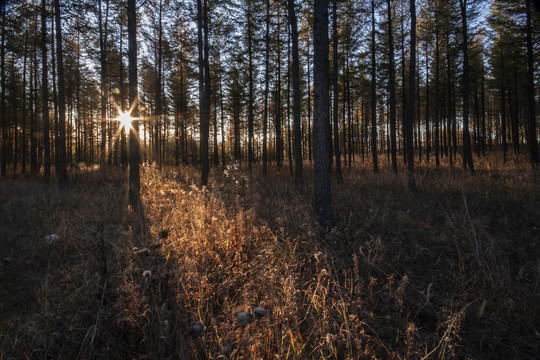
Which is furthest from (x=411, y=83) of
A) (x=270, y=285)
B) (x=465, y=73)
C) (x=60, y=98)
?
(x=60, y=98)

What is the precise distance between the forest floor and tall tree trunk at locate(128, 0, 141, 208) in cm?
71

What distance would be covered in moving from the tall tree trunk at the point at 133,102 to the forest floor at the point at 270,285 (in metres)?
0.71

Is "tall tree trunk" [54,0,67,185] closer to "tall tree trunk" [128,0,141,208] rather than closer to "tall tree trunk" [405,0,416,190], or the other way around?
"tall tree trunk" [128,0,141,208]

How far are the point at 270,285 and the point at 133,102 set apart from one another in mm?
6719

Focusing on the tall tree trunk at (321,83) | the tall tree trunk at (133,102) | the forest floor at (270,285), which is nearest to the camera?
the forest floor at (270,285)

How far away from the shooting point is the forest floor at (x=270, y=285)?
176cm

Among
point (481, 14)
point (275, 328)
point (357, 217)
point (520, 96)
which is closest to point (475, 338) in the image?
point (275, 328)

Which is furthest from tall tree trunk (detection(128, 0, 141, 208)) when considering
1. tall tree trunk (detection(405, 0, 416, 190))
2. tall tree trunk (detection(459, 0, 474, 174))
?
tall tree trunk (detection(459, 0, 474, 174))

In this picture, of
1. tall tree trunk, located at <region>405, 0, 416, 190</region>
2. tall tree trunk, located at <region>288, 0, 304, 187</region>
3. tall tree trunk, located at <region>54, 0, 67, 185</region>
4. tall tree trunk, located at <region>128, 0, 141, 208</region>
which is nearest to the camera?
tall tree trunk, located at <region>128, 0, 141, 208</region>

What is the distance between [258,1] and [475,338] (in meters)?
16.4

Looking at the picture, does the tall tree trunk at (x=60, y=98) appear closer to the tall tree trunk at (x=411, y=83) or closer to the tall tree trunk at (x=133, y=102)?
the tall tree trunk at (x=133, y=102)

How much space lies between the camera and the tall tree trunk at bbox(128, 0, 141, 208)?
6363 mm

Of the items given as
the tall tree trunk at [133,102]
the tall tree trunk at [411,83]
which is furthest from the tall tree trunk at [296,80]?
the tall tree trunk at [133,102]

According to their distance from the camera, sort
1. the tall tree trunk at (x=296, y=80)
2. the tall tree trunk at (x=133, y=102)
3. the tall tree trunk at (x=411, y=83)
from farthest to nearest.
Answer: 1. the tall tree trunk at (x=296, y=80)
2. the tall tree trunk at (x=411, y=83)
3. the tall tree trunk at (x=133, y=102)
